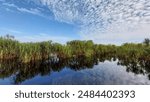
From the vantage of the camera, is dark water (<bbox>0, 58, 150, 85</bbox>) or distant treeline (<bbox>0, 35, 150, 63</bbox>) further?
distant treeline (<bbox>0, 35, 150, 63</bbox>)

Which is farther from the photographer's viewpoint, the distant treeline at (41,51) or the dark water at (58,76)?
the distant treeline at (41,51)

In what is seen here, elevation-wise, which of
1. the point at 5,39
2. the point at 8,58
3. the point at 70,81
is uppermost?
the point at 5,39

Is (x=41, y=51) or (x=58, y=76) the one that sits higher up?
(x=41, y=51)

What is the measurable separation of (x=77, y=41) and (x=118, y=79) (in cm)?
1052

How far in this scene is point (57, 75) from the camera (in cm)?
1076

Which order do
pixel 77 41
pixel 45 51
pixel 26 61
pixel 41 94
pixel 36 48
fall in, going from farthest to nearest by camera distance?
pixel 77 41 → pixel 45 51 → pixel 36 48 → pixel 26 61 → pixel 41 94

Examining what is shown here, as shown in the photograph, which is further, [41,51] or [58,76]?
[41,51]

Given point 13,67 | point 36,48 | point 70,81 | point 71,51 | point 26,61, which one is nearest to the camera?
point 70,81

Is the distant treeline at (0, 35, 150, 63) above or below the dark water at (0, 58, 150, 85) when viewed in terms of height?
above

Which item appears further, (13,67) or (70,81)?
(13,67)

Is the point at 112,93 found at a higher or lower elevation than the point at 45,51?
lower

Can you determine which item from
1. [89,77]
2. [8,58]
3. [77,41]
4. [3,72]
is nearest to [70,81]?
[89,77]

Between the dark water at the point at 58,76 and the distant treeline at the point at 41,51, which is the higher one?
the distant treeline at the point at 41,51

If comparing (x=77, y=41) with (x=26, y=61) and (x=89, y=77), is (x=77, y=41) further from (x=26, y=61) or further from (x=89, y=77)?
(x=89, y=77)
